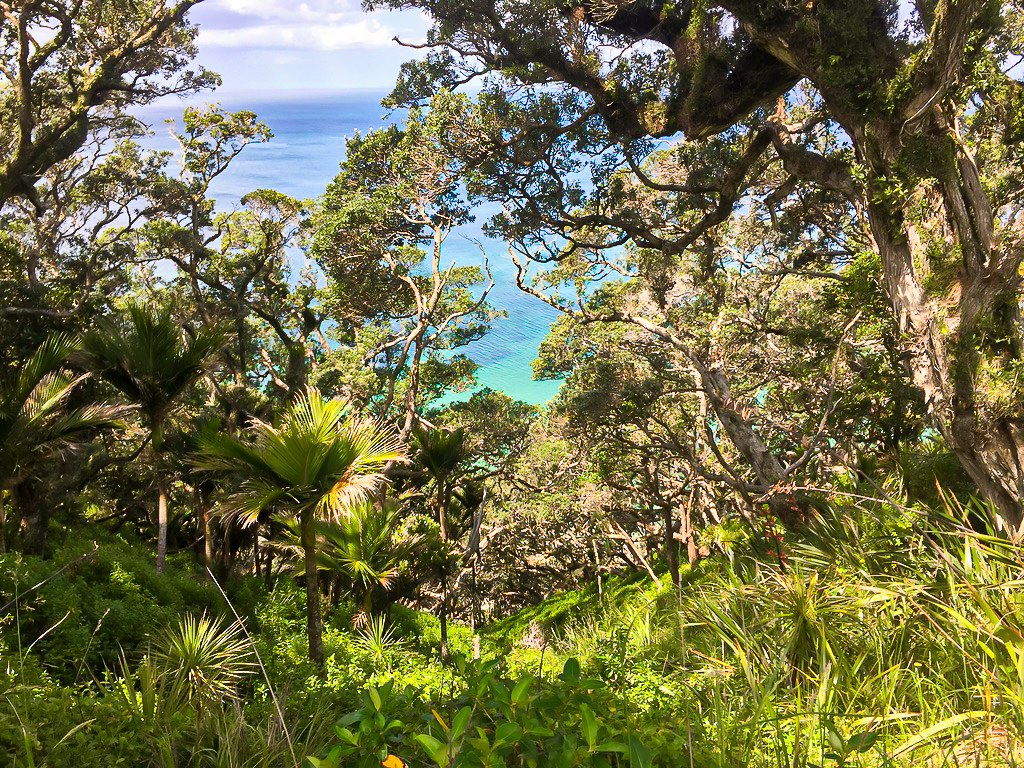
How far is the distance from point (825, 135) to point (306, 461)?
25.1ft

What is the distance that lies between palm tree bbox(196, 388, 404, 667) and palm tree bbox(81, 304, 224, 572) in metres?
1.62

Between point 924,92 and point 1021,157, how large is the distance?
7.23ft

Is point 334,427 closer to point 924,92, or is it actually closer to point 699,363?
point 699,363

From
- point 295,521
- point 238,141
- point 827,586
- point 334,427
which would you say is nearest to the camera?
point 827,586

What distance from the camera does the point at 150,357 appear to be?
25.0 ft

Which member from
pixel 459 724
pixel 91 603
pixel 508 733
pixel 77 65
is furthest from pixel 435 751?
pixel 77 65

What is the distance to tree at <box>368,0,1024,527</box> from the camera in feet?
17.7

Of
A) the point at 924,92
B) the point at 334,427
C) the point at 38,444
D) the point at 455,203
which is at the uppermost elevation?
the point at 455,203

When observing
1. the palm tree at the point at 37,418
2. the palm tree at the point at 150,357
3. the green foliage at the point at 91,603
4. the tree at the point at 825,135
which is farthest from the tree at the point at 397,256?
the palm tree at the point at 37,418

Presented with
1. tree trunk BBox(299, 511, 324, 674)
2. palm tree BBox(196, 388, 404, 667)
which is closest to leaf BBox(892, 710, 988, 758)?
palm tree BBox(196, 388, 404, 667)

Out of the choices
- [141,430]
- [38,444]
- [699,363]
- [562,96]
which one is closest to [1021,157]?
[699,363]

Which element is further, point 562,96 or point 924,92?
point 562,96

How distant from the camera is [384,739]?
208cm

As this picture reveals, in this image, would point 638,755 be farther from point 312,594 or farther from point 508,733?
point 312,594
